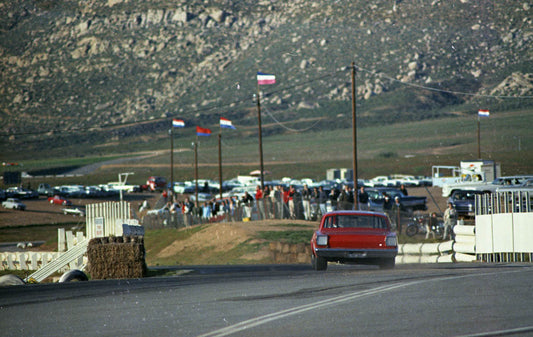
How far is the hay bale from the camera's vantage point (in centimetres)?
2264

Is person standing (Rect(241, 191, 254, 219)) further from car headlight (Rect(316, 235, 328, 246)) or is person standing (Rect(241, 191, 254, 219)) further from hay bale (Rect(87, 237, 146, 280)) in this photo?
car headlight (Rect(316, 235, 328, 246))

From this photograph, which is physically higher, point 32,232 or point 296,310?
point 296,310

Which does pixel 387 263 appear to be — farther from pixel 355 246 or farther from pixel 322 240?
pixel 322 240

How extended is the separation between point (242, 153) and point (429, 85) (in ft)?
174

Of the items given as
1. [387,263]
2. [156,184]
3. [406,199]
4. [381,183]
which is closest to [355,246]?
[387,263]

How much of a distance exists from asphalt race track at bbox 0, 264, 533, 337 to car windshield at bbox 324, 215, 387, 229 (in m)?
3.22

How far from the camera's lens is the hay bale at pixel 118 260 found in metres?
22.6

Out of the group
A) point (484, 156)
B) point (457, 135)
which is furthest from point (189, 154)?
point (484, 156)

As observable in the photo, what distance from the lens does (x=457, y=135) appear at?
160500mm

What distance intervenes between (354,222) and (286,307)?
27.6 feet

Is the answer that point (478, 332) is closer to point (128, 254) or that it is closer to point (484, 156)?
point (128, 254)

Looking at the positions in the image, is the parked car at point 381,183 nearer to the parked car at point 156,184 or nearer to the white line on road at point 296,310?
the parked car at point 156,184

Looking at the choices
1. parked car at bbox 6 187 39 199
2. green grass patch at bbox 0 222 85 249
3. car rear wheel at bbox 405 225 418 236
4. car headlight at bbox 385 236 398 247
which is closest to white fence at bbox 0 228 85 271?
car rear wheel at bbox 405 225 418 236

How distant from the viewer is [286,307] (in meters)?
11.7
